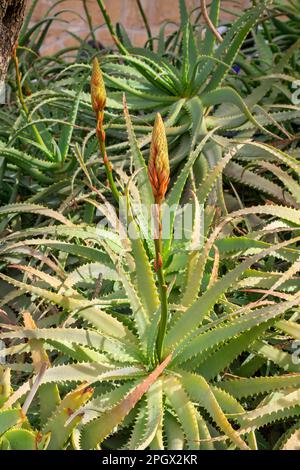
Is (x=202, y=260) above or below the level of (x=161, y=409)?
above

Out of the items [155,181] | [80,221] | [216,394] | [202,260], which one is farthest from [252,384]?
[80,221]

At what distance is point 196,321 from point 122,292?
0.47 feet

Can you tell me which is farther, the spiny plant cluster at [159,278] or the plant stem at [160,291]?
the spiny plant cluster at [159,278]

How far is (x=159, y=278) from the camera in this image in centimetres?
77

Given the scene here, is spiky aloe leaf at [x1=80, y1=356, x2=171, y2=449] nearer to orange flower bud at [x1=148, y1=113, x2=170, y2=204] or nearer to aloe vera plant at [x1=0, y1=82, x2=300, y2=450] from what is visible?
aloe vera plant at [x1=0, y1=82, x2=300, y2=450]

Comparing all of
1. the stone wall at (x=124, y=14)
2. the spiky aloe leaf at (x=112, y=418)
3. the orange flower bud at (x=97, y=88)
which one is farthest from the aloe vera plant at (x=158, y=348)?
the stone wall at (x=124, y=14)

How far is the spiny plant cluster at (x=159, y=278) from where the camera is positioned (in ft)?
2.80

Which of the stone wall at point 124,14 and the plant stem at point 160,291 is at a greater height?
the plant stem at point 160,291

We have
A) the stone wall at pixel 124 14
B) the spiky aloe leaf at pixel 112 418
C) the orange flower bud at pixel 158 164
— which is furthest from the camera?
the stone wall at pixel 124 14

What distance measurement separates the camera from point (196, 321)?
3.03 ft

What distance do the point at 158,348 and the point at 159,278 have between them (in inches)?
6.2

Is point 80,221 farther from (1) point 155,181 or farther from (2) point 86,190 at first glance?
(1) point 155,181

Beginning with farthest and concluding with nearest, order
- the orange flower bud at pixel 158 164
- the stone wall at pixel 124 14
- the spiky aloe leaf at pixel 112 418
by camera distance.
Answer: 1. the stone wall at pixel 124 14
2. the spiky aloe leaf at pixel 112 418
3. the orange flower bud at pixel 158 164

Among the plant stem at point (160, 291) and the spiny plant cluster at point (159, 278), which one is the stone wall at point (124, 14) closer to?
the spiny plant cluster at point (159, 278)
